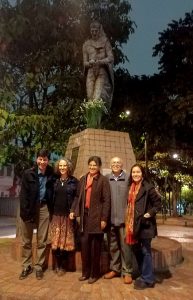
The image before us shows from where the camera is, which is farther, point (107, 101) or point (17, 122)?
point (17, 122)

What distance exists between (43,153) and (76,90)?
14.2 meters

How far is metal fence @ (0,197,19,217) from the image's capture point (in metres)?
27.7

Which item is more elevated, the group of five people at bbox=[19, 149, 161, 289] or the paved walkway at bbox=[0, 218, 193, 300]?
the group of five people at bbox=[19, 149, 161, 289]

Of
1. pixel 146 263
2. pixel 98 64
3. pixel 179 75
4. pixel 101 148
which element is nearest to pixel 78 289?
pixel 146 263

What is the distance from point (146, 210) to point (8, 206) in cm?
2373

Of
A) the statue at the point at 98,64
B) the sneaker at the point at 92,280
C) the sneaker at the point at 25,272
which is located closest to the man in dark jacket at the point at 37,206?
the sneaker at the point at 25,272

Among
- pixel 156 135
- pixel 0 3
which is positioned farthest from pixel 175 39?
pixel 0 3

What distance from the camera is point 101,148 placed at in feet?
29.0

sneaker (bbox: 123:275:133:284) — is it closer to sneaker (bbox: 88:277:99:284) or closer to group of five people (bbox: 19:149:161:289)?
group of five people (bbox: 19:149:161:289)

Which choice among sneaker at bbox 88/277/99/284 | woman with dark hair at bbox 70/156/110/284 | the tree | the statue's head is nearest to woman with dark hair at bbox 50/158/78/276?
woman with dark hair at bbox 70/156/110/284

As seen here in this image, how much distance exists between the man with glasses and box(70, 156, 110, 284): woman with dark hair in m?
0.15

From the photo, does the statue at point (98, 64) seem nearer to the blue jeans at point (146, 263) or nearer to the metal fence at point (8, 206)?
the blue jeans at point (146, 263)

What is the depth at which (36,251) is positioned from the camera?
6.45 meters

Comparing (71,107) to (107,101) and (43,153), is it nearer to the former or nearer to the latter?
(107,101)
